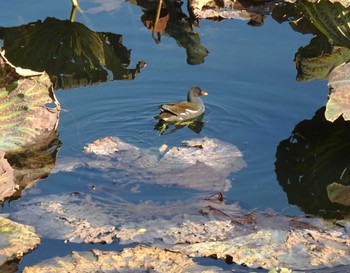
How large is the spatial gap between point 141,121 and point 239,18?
2.63m

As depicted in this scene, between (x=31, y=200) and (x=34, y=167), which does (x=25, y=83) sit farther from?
(x=31, y=200)

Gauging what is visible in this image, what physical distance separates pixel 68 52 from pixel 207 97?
5.00 ft

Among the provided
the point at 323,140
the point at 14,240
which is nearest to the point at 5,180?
the point at 14,240

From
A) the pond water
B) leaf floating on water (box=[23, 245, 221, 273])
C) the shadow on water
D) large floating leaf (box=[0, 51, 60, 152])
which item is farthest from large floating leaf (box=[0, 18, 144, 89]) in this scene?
leaf floating on water (box=[23, 245, 221, 273])

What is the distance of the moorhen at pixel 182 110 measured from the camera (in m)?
7.93

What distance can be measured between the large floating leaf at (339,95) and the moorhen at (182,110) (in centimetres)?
128

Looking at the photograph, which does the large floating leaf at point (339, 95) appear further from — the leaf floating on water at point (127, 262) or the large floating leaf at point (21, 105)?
the large floating leaf at point (21, 105)

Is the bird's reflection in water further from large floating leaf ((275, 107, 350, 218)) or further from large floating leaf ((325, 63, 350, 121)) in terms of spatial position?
large floating leaf ((325, 63, 350, 121))

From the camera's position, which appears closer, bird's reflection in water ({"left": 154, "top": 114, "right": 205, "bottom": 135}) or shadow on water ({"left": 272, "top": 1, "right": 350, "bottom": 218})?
shadow on water ({"left": 272, "top": 1, "right": 350, "bottom": 218})

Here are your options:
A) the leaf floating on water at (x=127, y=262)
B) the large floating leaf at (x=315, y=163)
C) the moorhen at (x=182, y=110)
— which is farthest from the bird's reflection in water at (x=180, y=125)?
the leaf floating on water at (x=127, y=262)

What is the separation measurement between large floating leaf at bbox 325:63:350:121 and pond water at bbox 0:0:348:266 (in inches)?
24.7

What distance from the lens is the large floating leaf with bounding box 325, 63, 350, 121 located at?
7.07 metres

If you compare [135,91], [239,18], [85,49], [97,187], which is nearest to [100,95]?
[135,91]

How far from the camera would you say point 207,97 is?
846cm
